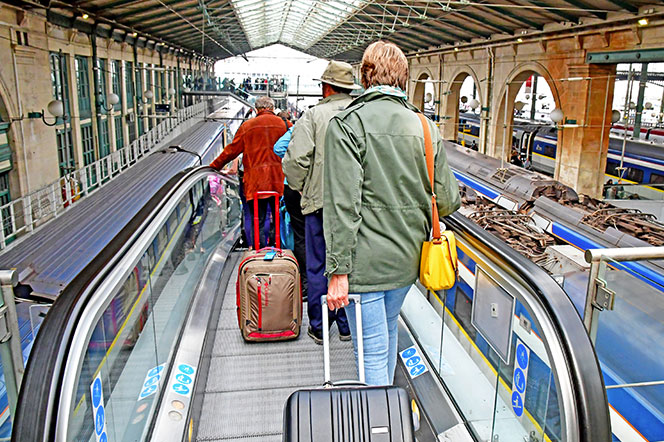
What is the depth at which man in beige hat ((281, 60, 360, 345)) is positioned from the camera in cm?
297

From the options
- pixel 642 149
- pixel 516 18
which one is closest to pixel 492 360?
pixel 642 149

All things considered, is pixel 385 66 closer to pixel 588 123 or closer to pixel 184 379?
pixel 184 379

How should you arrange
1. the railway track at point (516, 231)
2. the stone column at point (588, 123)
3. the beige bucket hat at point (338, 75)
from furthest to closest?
1. the stone column at point (588, 123)
2. the railway track at point (516, 231)
3. the beige bucket hat at point (338, 75)

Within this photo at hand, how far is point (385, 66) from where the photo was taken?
2184 millimetres

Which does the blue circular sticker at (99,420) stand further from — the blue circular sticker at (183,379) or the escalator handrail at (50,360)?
the blue circular sticker at (183,379)

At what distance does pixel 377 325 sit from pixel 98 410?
40.8 inches

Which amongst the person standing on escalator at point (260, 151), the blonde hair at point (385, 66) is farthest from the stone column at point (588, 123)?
the blonde hair at point (385, 66)

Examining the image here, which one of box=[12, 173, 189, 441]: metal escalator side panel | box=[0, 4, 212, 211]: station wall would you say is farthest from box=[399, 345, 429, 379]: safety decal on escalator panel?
box=[0, 4, 212, 211]: station wall

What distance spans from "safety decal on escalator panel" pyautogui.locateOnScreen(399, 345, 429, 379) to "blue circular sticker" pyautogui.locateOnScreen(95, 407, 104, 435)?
1697mm

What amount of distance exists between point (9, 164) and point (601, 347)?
12072 millimetres

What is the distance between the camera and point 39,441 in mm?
1311

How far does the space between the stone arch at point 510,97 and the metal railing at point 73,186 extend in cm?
1010

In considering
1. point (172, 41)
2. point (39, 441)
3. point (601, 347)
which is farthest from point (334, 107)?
point (172, 41)

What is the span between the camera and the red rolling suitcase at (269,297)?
3.36 metres
